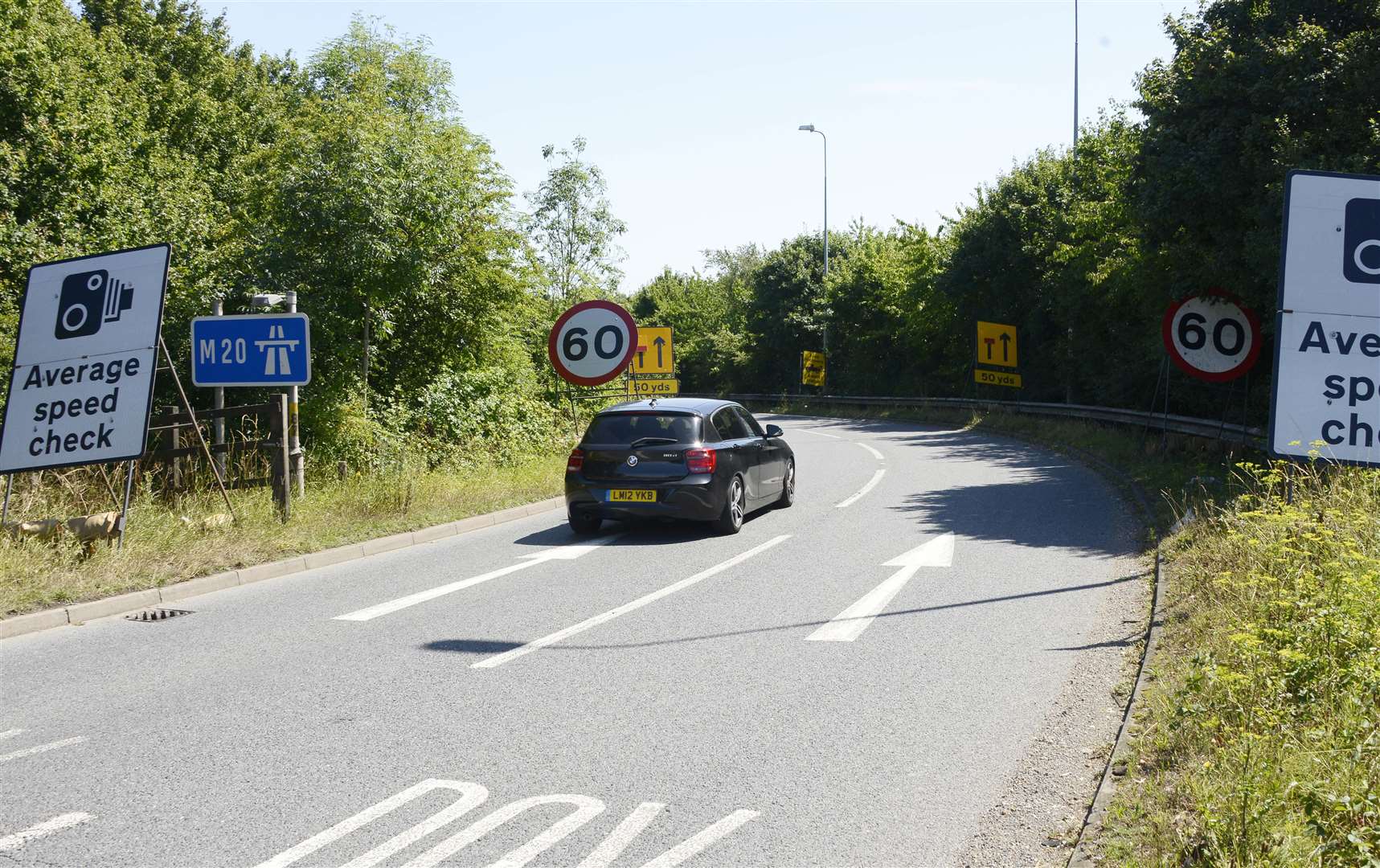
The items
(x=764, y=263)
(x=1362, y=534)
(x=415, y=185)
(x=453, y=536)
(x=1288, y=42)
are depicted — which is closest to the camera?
(x=1362, y=534)

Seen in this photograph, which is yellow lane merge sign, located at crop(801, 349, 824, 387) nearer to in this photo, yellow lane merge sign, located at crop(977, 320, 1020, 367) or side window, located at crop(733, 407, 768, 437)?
yellow lane merge sign, located at crop(977, 320, 1020, 367)

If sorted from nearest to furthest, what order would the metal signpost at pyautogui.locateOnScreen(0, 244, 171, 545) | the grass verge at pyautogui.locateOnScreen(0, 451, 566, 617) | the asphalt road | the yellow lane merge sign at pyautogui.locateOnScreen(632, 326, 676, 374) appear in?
1. the asphalt road
2. the grass verge at pyautogui.locateOnScreen(0, 451, 566, 617)
3. the metal signpost at pyautogui.locateOnScreen(0, 244, 171, 545)
4. the yellow lane merge sign at pyautogui.locateOnScreen(632, 326, 676, 374)

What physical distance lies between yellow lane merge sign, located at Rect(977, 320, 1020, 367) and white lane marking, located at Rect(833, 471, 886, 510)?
51.4ft

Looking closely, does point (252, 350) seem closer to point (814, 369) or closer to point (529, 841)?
point (529, 841)

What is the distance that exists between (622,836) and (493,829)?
51 centimetres

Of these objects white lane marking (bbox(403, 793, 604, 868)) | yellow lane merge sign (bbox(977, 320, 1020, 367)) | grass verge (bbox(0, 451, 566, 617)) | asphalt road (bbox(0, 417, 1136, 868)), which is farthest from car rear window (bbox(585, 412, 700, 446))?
yellow lane merge sign (bbox(977, 320, 1020, 367))

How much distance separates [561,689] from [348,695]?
1200 millimetres

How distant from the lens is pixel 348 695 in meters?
6.04

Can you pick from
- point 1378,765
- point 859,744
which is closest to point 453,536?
point 859,744

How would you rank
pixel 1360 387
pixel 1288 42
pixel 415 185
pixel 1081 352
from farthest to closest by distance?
pixel 1081 352
pixel 415 185
pixel 1288 42
pixel 1360 387

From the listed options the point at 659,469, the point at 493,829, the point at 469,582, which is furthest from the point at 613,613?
the point at 493,829

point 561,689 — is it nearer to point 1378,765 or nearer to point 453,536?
point 1378,765

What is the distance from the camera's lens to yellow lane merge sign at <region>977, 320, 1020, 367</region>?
111ft

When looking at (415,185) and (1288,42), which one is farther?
(415,185)
